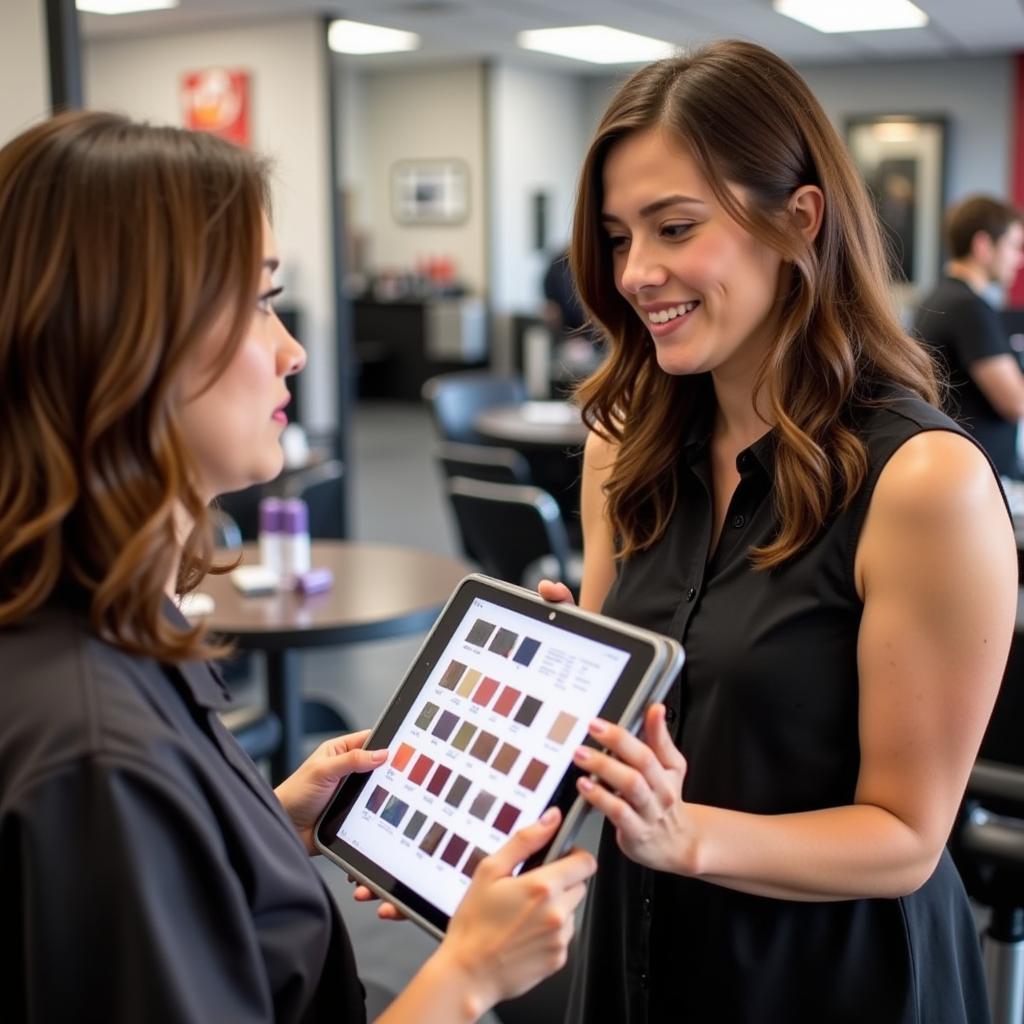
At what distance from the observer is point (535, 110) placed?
11.1 metres

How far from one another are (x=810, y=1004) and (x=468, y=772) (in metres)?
0.47

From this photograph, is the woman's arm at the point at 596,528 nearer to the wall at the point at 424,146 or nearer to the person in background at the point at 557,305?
the person in background at the point at 557,305

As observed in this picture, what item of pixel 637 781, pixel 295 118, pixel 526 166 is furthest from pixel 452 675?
pixel 526 166

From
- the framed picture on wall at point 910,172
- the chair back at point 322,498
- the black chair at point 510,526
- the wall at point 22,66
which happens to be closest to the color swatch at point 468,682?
the wall at point 22,66

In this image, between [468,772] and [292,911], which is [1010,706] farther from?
[292,911]

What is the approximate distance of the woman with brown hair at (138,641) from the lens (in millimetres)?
742

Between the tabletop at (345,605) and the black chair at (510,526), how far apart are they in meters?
0.37

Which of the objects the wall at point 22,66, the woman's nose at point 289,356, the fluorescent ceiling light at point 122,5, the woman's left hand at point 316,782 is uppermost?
the fluorescent ceiling light at point 122,5

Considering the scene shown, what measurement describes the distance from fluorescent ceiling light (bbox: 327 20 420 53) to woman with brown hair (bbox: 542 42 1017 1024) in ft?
25.0

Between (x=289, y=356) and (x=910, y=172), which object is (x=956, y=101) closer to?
(x=910, y=172)

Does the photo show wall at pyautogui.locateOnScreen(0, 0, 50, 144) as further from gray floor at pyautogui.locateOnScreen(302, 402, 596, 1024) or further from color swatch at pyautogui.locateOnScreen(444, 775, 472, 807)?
color swatch at pyautogui.locateOnScreen(444, 775, 472, 807)

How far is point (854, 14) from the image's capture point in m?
8.13

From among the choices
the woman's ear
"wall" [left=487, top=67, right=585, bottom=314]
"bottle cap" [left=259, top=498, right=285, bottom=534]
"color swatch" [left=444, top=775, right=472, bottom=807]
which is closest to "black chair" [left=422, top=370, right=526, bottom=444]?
"bottle cap" [left=259, top=498, right=285, bottom=534]

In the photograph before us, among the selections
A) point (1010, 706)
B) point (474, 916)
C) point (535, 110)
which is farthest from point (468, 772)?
point (535, 110)
